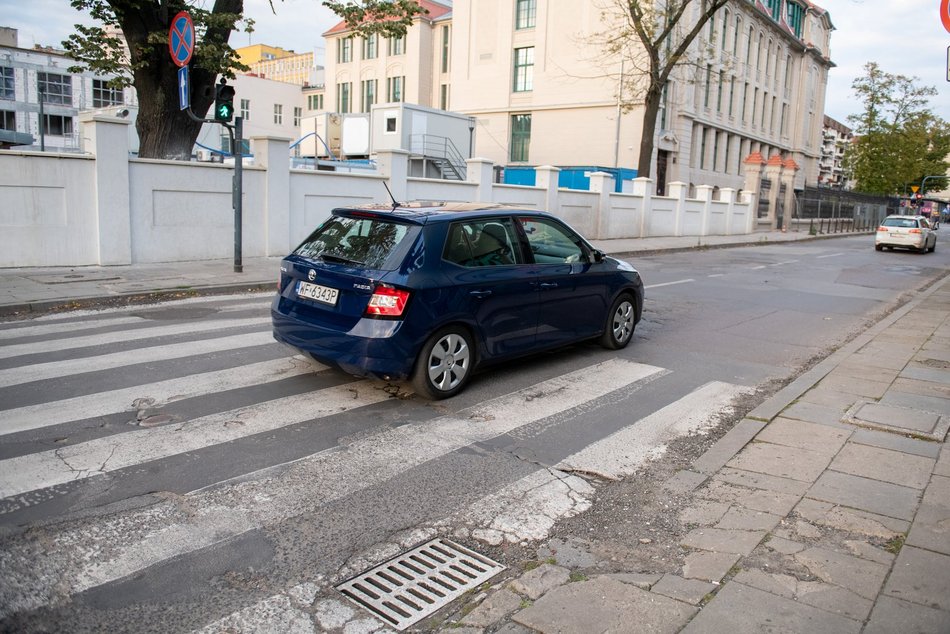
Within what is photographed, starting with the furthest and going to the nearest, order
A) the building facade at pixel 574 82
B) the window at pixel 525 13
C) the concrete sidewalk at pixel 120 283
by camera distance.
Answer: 1. the window at pixel 525 13
2. the building facade at pixel 574 82
3. the concrete sidewalk at pixel 120 283

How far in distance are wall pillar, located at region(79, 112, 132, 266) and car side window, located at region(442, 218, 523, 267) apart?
9.40 meters

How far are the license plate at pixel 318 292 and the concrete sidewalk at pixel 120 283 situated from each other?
5.36 meters

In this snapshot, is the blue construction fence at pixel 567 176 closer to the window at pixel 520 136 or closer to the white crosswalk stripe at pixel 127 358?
the window at pixel 520 136

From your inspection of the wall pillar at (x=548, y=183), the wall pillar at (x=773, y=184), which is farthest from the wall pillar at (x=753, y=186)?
the wall pillar at (x=548, y=183)

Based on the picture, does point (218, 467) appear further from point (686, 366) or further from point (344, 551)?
point (686, 366)

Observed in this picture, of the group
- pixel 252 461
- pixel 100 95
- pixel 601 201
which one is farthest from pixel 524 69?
pixel 252 461

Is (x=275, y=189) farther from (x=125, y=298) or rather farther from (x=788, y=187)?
(x=788, y=187)

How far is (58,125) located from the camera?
55.9m

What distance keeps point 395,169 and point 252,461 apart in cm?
1422

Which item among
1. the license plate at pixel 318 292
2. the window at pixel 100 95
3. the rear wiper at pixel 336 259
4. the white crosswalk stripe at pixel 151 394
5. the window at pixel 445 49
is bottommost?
the white crosswalk stripe at pixel 151 394

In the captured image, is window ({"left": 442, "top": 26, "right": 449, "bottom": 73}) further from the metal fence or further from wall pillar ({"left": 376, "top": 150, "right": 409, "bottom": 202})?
wall pillar ({"left": 376, "top": 150, "right": 409, "bottom": 202})

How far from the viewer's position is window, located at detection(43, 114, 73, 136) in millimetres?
55062

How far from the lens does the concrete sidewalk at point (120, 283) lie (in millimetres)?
10016

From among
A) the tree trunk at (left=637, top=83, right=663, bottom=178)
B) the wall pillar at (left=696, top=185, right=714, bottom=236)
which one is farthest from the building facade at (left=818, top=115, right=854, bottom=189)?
the tree trunk at (left=637, top=83, right=663, bottom=178)
